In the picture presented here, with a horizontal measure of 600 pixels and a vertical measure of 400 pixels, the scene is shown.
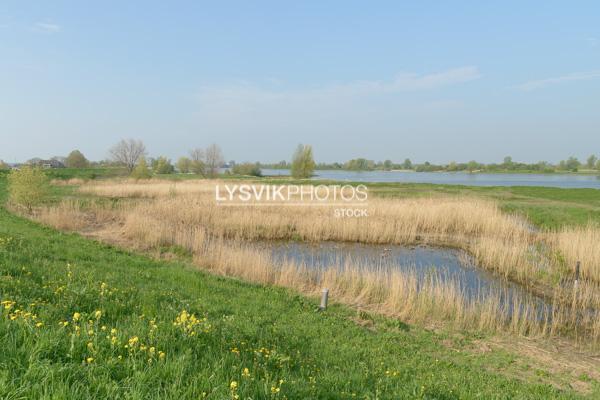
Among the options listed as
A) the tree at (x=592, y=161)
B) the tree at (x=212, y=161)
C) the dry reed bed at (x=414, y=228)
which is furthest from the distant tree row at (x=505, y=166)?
the dry reed bed at (x=414, y=228)

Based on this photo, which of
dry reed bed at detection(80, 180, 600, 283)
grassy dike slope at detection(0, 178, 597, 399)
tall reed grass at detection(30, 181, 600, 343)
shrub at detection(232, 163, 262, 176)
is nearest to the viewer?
grassy dike slope at detection(0, 178, 597, 399)

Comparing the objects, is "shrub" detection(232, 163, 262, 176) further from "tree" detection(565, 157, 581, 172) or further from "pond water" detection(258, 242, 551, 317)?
"tree" detection(565, 157, 581, 172)

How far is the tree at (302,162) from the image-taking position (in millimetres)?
55438

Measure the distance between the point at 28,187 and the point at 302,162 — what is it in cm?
4250

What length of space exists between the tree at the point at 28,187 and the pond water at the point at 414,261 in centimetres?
1228

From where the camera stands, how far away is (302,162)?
55.5 m

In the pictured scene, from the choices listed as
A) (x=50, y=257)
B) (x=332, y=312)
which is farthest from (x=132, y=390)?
(x=50, y=257)

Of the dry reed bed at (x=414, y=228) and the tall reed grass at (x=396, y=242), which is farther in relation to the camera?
the dry reed bed at (x=414, y=228)

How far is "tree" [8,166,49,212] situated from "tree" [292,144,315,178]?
4182 centimetres

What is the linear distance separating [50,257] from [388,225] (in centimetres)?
1371

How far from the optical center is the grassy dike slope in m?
2.12

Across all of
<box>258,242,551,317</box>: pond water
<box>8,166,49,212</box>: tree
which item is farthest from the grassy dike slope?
<box>8,166,49,212</box>: tree

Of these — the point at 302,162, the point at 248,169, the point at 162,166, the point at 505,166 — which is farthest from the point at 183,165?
the point at 505,166

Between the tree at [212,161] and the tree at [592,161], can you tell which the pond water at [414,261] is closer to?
the tree at [212,161]
